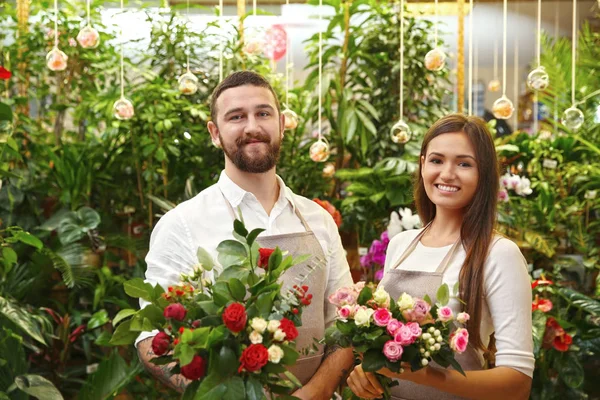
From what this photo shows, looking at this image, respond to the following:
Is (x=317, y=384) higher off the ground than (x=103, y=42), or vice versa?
(x=103, y=42)

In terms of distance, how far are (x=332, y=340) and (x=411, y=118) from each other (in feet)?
10.3

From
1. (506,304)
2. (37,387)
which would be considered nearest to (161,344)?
Result: (506,304)

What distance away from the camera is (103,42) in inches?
190

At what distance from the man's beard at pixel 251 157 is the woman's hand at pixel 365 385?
65cm

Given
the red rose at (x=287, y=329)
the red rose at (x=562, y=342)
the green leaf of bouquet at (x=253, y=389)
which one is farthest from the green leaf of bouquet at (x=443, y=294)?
the red rose at (x=562, y=342)

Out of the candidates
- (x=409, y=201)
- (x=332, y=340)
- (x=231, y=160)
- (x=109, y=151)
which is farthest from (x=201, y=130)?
(x=332, y=340)

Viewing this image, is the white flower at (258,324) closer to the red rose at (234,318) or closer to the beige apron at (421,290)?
the red rose at (234,318)

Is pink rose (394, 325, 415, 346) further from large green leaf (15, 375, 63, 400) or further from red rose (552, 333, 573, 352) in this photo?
red rose (552, 333, 573, 352)

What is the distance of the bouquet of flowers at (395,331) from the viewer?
1761 millimetres

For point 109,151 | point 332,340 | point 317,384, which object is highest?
point 109,151

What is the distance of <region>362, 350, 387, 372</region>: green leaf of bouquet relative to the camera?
1786 millimetres

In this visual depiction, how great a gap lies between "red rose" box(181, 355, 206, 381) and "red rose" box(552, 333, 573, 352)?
99.8 inches

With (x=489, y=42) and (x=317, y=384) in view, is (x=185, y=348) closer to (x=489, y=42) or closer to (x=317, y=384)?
(x=317, y=384)

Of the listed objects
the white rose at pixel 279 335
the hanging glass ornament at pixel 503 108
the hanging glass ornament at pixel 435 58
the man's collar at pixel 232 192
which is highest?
the hanging glass ornament at pixel 435 58
